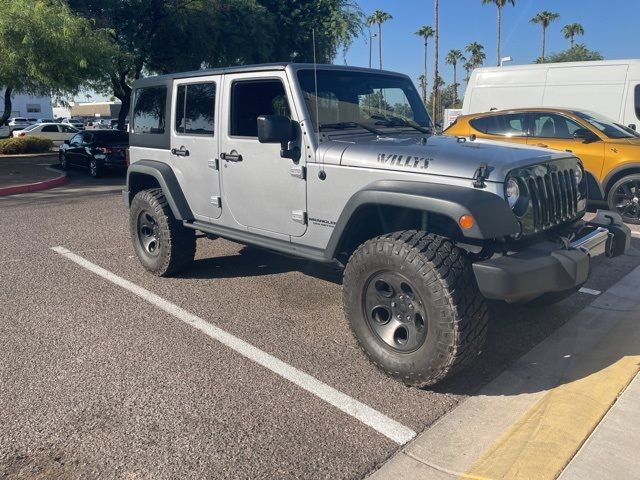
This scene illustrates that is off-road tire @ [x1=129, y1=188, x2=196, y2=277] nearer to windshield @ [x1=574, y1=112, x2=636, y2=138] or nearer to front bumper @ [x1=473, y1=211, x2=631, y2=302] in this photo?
front bumper @ [x1=473, y1=211, x2=631, y2=302]

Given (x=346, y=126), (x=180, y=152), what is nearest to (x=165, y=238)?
(x=180, y=152)

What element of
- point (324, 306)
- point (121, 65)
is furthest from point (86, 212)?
point (121, 65)

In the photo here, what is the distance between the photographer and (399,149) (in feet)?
11.7

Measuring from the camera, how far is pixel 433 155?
3395 millimetres

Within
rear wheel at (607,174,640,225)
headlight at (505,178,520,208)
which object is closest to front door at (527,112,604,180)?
rear wheel at (607,174,640,225)

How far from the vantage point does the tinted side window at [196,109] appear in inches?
185

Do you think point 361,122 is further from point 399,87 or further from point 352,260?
point 352,260

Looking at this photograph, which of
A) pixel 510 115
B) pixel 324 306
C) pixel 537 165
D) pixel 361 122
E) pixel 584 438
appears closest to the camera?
pixel 584 438

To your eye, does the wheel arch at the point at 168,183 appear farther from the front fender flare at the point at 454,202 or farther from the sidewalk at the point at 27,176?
the sidewalk at the point at 27,176

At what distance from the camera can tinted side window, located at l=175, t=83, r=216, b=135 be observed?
4688mm

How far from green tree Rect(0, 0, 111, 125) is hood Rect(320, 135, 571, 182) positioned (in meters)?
12.4

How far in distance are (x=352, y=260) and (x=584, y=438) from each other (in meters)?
1.58

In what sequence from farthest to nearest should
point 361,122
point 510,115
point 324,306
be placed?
point 510,115, point 324,306, point 361,122

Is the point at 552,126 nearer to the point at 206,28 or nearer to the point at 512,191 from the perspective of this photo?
the point at 512,191
